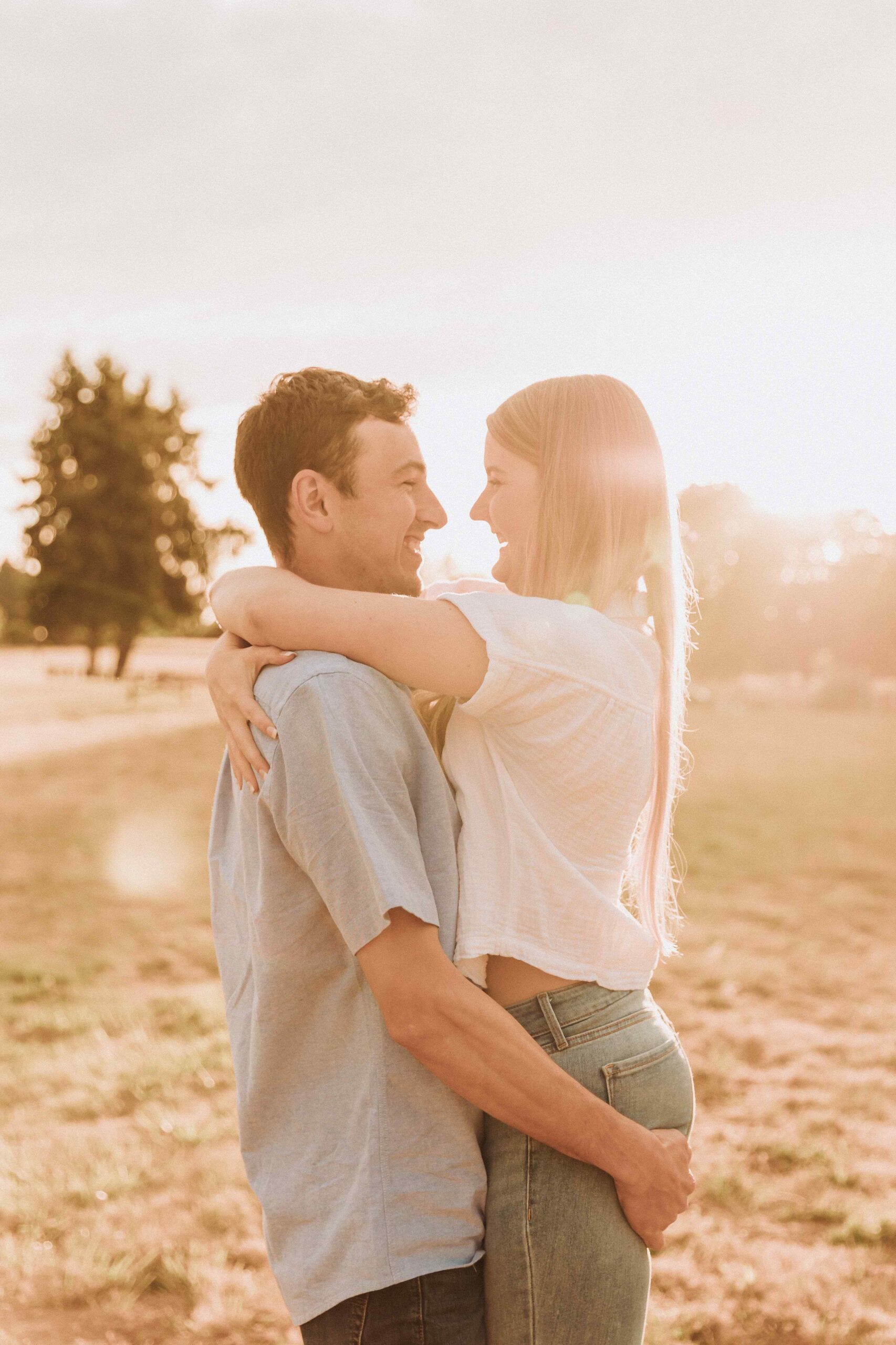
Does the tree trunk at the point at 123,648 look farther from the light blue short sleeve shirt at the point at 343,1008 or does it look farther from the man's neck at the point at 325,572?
the light blue short sleeve shirt at the point at 343,1008

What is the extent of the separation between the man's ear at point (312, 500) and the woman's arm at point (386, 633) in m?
0.23

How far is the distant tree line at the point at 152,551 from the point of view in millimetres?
38250

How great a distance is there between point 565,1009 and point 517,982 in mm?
103

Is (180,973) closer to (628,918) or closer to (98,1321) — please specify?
(98,1321)

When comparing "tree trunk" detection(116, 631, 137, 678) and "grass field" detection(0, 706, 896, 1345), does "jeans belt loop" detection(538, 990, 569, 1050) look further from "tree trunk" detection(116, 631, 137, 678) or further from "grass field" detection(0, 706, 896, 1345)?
"tree trunk" detection(116, 631, 137, 678)

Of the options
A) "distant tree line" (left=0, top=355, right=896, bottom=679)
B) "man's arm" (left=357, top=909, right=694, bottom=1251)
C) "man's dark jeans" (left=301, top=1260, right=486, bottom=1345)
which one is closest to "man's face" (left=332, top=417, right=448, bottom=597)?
"man's arm" (left=357, top=909, right=694, bottom=1251)

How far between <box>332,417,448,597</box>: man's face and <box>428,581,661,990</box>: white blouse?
41 cm

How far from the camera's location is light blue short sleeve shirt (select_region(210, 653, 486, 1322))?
1781 mm

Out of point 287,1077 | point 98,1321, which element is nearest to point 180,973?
point 98,1321

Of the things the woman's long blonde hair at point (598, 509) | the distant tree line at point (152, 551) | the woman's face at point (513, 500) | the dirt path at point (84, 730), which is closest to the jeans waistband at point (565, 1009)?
the woman's long blonde hair at point (598, 509)

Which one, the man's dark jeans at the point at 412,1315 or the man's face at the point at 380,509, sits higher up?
the man's face at the point at 380,509

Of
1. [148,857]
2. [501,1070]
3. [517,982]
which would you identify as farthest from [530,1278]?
[148,857]

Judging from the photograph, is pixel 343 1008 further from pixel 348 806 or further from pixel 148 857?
pixel 148 857

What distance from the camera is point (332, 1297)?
1.85 m
